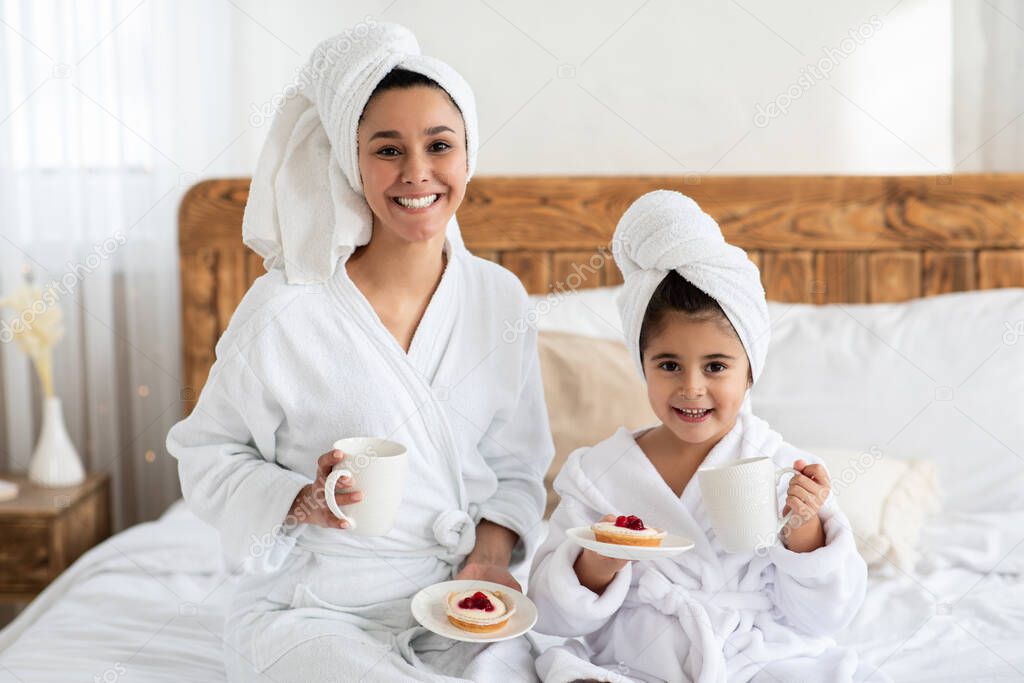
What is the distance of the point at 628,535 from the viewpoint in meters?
1.18

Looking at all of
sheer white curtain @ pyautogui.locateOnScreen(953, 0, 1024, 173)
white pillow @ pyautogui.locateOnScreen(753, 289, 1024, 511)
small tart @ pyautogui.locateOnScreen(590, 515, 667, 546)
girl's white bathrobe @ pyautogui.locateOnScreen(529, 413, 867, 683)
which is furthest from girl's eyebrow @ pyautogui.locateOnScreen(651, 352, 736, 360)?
sheer white curtain @ pyautogui.locateOnScreen(953, 0, 1024, 173)

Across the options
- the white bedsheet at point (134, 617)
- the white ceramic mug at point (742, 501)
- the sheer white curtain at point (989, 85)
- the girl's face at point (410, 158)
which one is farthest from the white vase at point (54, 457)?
the sheer white curtain at point (989, 85)

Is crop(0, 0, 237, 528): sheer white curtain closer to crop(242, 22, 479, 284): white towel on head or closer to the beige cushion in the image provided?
the beige cushion

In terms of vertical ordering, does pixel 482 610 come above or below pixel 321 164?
below

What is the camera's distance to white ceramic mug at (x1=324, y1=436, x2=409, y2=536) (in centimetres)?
124

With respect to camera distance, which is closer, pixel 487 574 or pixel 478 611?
pixel 478 611

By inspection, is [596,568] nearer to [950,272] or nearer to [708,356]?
[708,356]

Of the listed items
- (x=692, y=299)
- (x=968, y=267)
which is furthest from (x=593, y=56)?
(x=692, y=299)

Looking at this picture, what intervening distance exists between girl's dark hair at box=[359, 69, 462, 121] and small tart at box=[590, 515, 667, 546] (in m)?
0.67

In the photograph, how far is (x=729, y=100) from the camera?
264cm

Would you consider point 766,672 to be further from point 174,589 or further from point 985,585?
point 174,589

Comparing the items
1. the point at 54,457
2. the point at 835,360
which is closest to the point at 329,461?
the point at 835,360

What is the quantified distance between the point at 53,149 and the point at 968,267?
2.49 metres

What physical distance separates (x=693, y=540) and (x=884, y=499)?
0.74m
